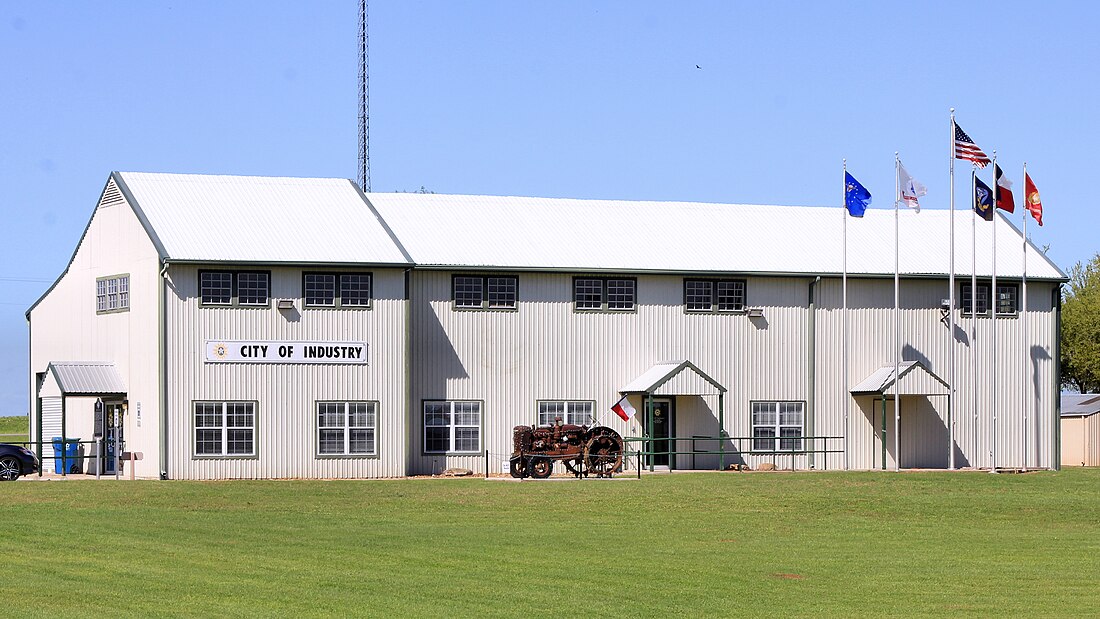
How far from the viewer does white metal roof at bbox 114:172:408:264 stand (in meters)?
42.5

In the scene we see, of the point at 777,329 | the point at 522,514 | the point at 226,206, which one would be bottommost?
the point at 522,514

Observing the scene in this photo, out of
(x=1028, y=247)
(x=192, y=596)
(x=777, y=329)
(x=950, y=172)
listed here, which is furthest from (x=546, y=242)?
Answer: (x=192, y=596)

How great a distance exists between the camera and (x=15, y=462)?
42.2 m

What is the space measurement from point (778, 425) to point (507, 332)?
8.25 m

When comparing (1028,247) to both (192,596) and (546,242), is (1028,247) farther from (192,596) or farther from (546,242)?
(192,596)

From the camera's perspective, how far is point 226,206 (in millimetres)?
44719

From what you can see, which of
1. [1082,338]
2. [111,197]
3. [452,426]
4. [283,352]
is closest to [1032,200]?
[452,426]

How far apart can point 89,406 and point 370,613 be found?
30027mm

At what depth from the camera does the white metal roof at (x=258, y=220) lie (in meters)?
42.5

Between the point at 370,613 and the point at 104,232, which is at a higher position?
the point at 104,232

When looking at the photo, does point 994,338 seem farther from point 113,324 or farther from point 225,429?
point 113,324

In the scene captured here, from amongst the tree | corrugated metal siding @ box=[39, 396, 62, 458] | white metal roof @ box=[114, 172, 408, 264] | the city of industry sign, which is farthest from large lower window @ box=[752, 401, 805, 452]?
the tree

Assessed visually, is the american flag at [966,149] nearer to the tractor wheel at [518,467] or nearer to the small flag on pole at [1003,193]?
the small flag on pole at [1003,193]

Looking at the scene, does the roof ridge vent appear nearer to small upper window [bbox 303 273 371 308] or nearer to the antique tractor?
small upper window [bbox 303 273 371 308]
